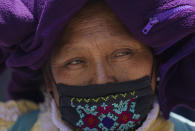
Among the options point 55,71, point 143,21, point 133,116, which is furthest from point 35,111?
point 143,21

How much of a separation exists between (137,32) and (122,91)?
1.08ft

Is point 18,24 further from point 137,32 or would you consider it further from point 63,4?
point 137,32

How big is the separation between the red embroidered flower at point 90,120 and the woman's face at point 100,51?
195 mm

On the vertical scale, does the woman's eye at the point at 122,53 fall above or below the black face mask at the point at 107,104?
above

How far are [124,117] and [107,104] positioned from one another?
15 cm

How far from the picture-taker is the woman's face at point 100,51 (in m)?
1.51

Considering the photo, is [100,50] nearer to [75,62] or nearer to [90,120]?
[75,62]

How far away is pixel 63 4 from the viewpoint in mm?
1339

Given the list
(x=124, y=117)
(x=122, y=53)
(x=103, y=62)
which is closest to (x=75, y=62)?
(x=103, y=62)

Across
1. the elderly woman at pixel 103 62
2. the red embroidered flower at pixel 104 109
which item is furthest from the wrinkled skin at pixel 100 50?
the red embroidered flower at pixel 104 109

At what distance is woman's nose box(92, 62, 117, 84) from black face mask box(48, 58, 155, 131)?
4cm

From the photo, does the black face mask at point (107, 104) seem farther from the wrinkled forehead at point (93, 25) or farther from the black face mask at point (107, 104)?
the wrinkled forehead at point (93, 25)

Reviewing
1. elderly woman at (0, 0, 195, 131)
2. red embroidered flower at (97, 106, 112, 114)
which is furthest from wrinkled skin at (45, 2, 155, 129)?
red embroidered flower at (97, 106, 112, 114)

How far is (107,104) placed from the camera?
1.48 meters
